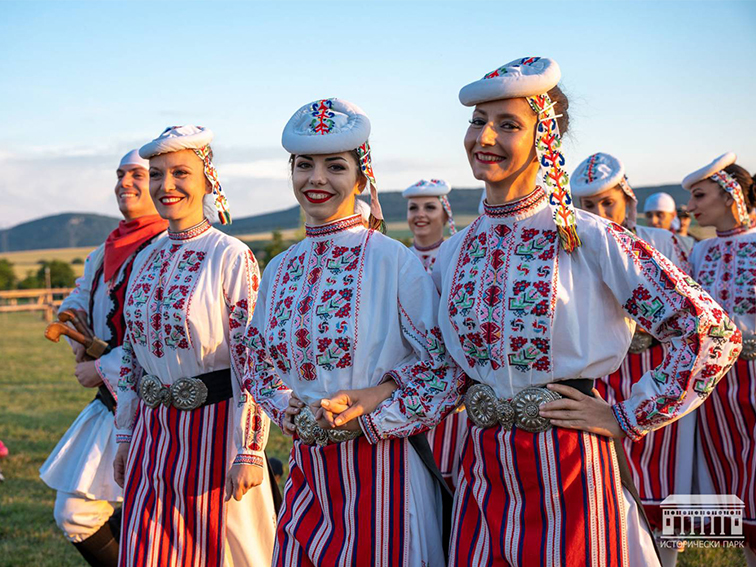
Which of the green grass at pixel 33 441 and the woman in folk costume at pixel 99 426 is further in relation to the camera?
the green grass at pixel 33 441

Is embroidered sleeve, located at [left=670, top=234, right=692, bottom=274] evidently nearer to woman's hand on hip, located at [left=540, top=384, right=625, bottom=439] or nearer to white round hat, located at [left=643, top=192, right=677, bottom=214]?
woman's hand on hip, located at [left=540, top=384, right=625, bottom=439]

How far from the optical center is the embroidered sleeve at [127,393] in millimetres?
3938

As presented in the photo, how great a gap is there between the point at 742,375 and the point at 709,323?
9.23 feet

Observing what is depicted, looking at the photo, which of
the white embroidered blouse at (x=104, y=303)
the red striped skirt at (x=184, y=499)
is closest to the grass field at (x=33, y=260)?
the white embroidered blouse at (x=104, y=303)

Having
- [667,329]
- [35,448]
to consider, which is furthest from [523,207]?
[35,448]

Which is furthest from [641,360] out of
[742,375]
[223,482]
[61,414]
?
[61,414]

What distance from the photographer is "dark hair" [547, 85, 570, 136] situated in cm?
288

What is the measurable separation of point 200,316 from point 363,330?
3.42 feet

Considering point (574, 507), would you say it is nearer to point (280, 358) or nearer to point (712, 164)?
point (280, 358)

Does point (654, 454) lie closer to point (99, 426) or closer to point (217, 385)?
point (217, 385)

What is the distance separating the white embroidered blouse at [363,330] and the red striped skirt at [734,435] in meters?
2.82

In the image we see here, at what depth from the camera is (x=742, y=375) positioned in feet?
16.5

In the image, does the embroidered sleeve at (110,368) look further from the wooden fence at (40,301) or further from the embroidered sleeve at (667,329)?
the wooden fence at (40,301)

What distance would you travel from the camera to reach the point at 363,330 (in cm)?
291
